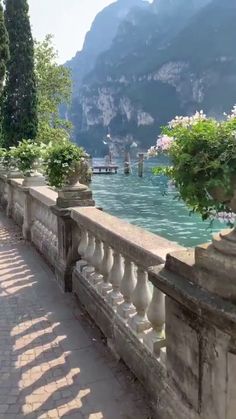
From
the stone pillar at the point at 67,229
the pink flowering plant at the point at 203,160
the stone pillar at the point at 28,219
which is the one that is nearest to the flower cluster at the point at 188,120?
the pink flowering plant at the point at 203,160

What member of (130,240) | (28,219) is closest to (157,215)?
(28,219)

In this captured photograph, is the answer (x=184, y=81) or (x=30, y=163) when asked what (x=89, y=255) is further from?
(x=184, y=81)

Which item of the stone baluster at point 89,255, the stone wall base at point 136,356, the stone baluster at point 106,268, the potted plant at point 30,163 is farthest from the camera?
the potted plant at point 30,163

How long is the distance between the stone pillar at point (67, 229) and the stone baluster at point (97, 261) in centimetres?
92

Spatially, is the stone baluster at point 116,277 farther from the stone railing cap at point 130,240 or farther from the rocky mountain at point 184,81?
the rocky mountain at point 184,81

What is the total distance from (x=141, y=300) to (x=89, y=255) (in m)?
1.45

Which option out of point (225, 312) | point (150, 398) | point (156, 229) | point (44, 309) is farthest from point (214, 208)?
point (156, 229)

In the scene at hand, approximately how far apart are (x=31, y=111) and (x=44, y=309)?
21.4m

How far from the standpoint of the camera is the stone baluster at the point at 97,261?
4.51 m

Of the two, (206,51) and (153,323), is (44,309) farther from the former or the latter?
(206,51)

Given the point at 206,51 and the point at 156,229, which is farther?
the point at 206,51

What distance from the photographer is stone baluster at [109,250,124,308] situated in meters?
3.96

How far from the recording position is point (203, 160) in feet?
7.05

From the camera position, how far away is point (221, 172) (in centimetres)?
207
